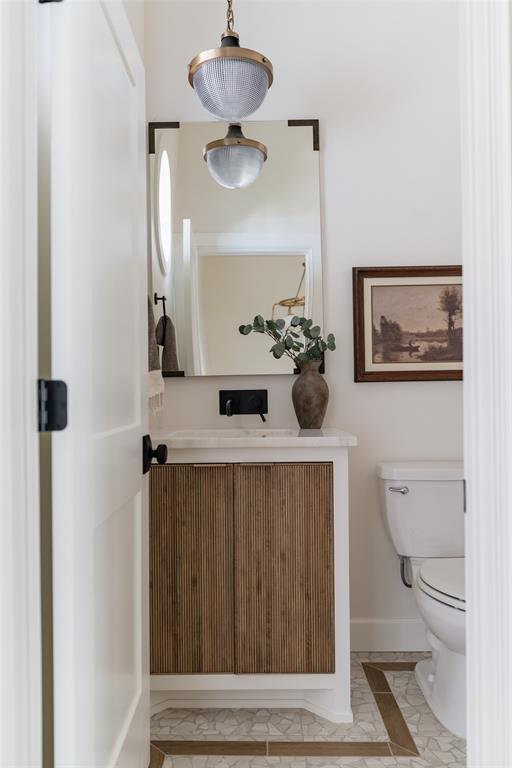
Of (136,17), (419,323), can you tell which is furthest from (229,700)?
(136,17)

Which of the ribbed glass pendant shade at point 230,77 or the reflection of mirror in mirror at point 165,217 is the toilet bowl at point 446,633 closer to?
the reflection of mirror in mirror at point 165,217

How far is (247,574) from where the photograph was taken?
1.81 metres

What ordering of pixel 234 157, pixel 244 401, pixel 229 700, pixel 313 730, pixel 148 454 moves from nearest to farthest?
pixel 148 454 → pixel 313 730 → pixel 229 700 → pixel 234 157 → pixel 244 401

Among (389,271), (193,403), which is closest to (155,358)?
(193,403)

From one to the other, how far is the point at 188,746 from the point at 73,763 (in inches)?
38.4

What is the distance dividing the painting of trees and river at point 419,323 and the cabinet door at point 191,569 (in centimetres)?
94

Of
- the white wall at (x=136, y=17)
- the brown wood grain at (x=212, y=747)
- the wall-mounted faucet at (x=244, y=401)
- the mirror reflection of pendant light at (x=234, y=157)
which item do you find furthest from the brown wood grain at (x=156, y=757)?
the white wall at (x=136, y=17)

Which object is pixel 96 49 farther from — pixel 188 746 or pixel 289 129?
pixel 188 746

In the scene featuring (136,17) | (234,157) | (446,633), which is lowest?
(446,633)

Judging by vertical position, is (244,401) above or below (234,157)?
below

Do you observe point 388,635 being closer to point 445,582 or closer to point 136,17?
point 445,582

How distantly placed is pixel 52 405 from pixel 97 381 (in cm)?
17

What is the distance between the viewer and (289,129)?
7.61 feet

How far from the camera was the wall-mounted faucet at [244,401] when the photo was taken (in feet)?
7.43
